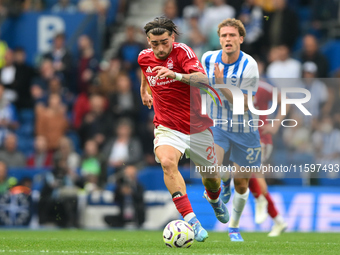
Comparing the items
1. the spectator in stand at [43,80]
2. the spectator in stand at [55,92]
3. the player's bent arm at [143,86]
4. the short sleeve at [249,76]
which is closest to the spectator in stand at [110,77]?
the spectator in stand at [55,92]

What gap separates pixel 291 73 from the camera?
44.9 feet

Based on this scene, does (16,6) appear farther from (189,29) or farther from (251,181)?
(251,181)

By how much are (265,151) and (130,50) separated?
21.6 ft

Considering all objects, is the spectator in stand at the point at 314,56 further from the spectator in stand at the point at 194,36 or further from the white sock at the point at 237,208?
the white sock at the point at 237,208

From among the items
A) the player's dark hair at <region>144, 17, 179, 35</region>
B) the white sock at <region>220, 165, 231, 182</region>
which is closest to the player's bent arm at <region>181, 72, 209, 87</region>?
the player's dark hair at <region>144, 17, 179, 35</region>

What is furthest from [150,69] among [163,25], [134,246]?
[134,246]

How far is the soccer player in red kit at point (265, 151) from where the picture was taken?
31.3 feet

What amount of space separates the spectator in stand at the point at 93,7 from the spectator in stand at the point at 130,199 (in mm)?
5909

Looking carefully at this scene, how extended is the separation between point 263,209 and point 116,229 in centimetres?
339

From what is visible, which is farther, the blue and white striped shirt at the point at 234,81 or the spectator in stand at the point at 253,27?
the spectator in stand at the point at 253,27

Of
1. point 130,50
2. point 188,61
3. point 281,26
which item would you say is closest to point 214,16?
point 281,26

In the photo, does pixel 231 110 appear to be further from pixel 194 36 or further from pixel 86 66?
pixel 86 66

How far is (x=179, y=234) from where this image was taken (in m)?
→ 6.96

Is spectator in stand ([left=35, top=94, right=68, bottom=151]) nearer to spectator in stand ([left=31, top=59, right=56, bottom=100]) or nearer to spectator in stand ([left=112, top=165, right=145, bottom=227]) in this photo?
spectator in stand ([left=31, top=59, right=56, bottom=100])
